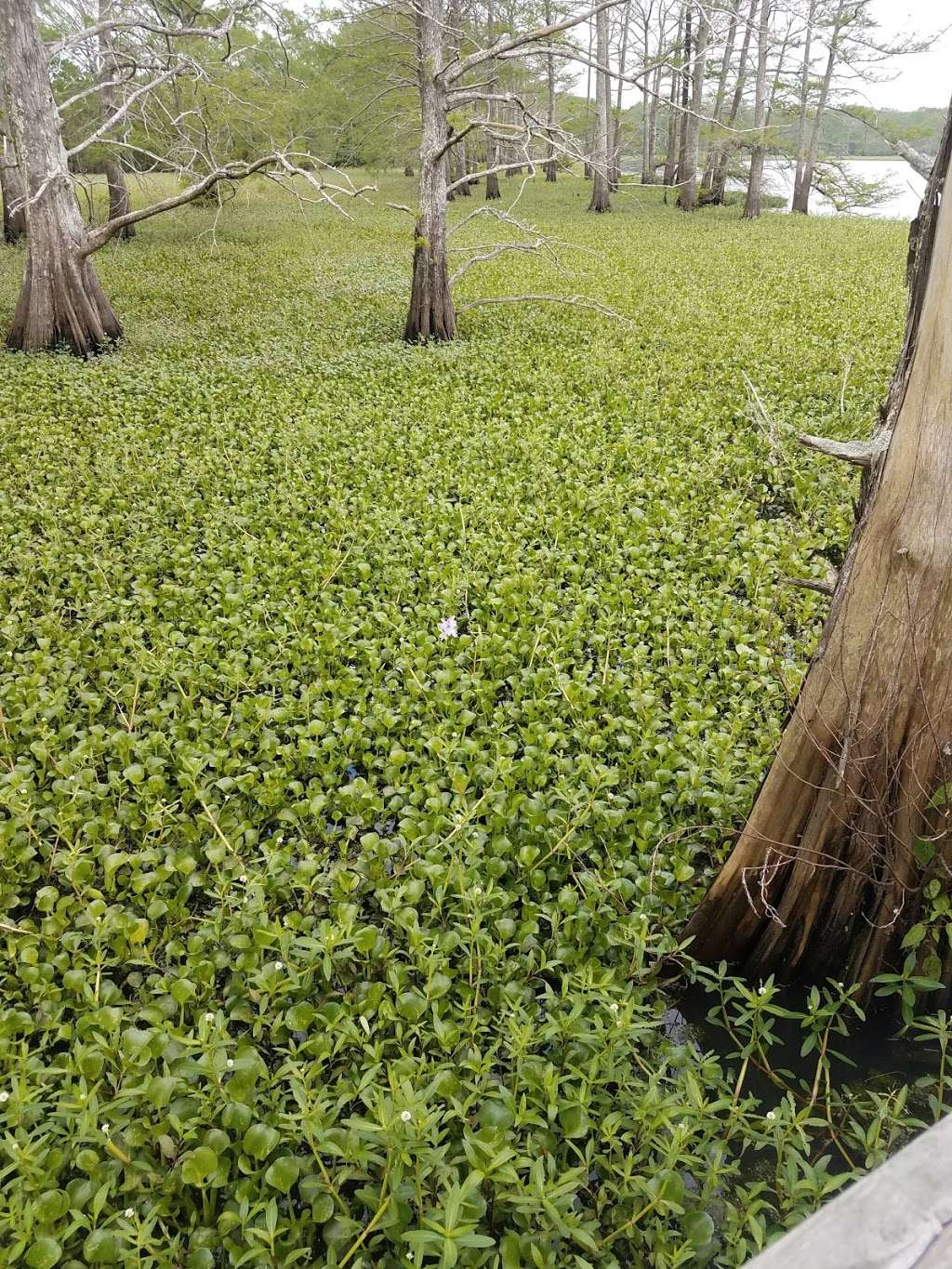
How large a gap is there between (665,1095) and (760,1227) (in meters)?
0.49

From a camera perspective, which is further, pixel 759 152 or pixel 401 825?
pixel 759 152

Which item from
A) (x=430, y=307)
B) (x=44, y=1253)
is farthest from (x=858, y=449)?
A: (x=430, y=307)

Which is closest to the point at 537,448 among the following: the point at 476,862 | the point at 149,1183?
the point at 476,862

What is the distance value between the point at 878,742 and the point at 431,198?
10.2 meters

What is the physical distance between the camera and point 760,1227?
→ 6.34ft

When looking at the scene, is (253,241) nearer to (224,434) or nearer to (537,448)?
(224,434)

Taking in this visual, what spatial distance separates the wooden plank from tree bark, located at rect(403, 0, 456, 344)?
1082 cm

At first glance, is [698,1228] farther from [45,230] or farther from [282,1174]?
[45,230]

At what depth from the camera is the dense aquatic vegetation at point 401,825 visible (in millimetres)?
2094

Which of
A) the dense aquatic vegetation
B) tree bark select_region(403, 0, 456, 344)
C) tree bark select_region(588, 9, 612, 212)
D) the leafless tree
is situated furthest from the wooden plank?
tree bark select_region(588, 9, 612, 212)

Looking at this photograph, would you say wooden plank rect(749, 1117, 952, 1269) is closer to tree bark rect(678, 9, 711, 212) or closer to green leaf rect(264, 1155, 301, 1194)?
green leaf rect(264, 1155, 301, 1194)

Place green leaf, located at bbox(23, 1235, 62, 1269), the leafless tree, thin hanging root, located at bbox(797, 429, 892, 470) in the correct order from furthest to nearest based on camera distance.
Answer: the leafless tree, thin hanging root, located at bbox(797, 429, 892, 470), green leaf, located at bbox(23, 1235, 62, 1269)

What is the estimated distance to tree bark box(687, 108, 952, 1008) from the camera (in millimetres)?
2100

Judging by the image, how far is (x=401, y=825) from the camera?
130 inches
